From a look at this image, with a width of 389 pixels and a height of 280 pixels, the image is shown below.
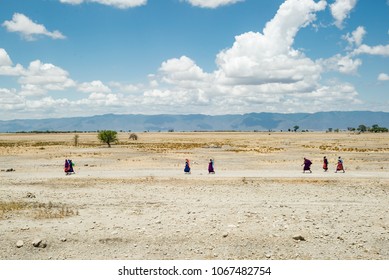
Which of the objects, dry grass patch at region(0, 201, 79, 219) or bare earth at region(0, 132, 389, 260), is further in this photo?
dry grass patch at region(0, 201, 79, 219)

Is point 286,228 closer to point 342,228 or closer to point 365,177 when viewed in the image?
point 342,228

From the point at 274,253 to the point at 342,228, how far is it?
3.68 metres

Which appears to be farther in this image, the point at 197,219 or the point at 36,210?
the point at 36,210

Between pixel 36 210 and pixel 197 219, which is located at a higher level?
pixel 197 219

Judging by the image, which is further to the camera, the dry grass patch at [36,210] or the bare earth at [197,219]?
the dry grass patch at [36,210]

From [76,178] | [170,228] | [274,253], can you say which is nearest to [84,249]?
[170,228]

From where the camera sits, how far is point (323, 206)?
1612 cm

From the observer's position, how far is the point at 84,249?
1109cm
